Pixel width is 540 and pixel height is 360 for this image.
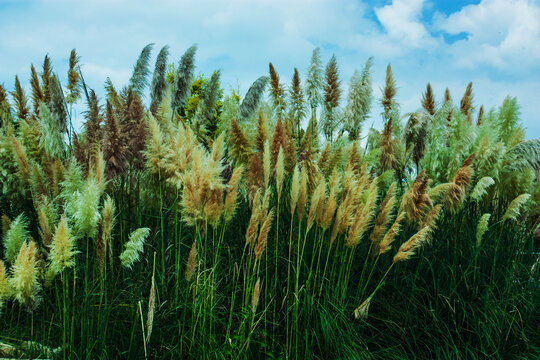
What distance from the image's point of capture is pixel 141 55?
5523 millimetres

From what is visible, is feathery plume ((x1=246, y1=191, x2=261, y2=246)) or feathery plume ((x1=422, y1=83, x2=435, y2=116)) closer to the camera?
feathery plume ((x1=246, y1=191, x2=261, y2=246))

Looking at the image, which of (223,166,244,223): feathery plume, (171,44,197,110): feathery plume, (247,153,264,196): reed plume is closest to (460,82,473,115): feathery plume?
(171,44,197,110): feathery plume

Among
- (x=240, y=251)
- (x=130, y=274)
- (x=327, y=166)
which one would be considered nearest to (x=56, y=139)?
(x=130, y=274)

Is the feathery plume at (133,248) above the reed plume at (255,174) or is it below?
below

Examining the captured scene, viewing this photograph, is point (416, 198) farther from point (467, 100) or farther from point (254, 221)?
point (467, 100)

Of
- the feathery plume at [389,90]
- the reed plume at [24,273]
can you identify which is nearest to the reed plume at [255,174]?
the reed plume at [24,273]

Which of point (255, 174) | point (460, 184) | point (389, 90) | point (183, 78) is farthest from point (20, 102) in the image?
point (460, 184)

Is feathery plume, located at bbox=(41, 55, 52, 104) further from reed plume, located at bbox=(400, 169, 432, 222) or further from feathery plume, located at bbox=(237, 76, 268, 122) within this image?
reed plume, located at bbox=(400, 169, 432, 222)

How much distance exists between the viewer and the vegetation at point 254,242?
9.07ft

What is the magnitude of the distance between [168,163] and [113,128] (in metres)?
0.62

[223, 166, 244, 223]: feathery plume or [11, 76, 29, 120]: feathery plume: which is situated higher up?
[11, 76, 29, 120]: feathery plume

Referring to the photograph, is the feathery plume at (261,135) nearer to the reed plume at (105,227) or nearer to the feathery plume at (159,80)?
the reed plume at (105,227)

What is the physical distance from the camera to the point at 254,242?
2871mm

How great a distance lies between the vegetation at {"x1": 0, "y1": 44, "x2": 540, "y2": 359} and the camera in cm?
277
